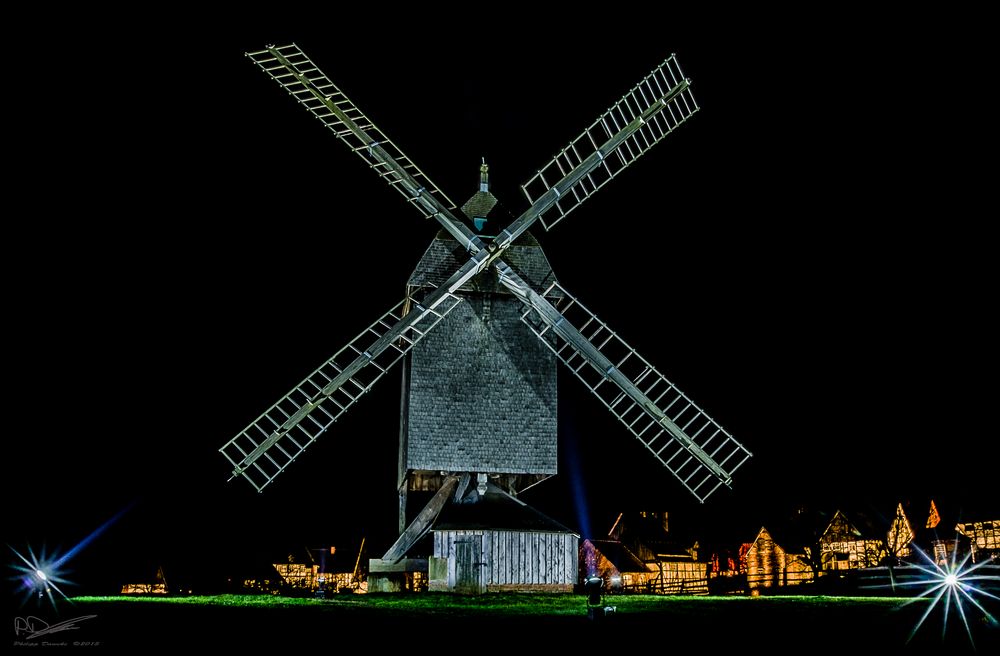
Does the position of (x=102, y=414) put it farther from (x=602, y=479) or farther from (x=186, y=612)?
(x=602, y=479)

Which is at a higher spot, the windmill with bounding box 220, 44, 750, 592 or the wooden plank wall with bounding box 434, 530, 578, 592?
the windmill with bounding box 220, 44, 750, 592

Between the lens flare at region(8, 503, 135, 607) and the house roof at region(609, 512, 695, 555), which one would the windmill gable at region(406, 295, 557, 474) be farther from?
A: the house roof at region(609, 512, 695, 555)

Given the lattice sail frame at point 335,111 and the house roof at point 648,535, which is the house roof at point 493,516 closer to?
the lattice sail frame at point 335,111

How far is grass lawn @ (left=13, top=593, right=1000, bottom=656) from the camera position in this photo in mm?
11047

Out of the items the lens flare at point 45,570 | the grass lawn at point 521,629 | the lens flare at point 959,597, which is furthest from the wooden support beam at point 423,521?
the lens flare at point 959,597

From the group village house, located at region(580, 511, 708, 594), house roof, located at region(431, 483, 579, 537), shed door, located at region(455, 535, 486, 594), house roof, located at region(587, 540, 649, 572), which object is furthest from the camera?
village house, located at region(580, 511, 708, 594)

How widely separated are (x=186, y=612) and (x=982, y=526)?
53.7 metres

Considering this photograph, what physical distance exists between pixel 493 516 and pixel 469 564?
1456mm

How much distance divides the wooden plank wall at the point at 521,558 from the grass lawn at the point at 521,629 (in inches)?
287

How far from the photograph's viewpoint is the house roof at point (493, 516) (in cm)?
2362

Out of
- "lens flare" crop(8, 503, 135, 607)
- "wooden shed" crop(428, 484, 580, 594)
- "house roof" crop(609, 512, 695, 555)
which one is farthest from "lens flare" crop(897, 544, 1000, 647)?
"house roof" crop(609, 512, 695, 555)

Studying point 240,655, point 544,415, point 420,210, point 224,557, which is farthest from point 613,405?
point 224,557

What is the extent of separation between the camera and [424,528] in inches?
981
